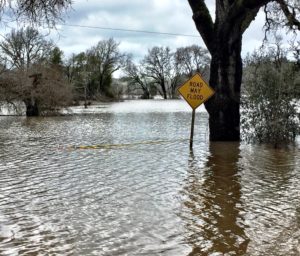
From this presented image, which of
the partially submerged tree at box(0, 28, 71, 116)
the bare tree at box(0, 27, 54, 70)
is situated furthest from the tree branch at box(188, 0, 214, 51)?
the bare tree at box(0, 27, 54, 70)

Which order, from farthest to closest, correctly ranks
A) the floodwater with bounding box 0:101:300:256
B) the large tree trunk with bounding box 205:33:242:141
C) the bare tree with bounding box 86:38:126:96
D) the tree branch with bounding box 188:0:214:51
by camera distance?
1. the bare tree with bounding box 86:38:126:96
2. the tree branch with bounding box 188:0:214:51
3. the large tree trunk with bounding box 205:33:242:141
4. the floodwater with bounding box 0:101:300:256

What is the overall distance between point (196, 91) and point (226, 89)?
1957 millimetres

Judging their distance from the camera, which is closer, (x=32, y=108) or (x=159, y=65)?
(x=32, y=108)

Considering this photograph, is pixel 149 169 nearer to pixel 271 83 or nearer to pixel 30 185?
pixel 30 185

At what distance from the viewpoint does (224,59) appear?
1670 cm

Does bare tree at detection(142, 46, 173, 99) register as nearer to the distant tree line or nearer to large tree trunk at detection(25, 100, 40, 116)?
the distant tree line

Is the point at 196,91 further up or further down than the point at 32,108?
further up

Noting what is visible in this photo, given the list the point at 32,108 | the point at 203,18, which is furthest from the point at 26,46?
the point at 203,18

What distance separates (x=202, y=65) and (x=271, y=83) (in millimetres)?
107617

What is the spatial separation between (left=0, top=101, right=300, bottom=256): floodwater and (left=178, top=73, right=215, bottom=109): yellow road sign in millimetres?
2840

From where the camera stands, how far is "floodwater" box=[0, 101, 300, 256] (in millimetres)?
5305

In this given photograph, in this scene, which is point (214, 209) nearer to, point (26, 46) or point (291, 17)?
point (291, 17)

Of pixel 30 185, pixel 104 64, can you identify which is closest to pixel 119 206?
pixel 30 185

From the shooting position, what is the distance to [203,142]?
16953mm
